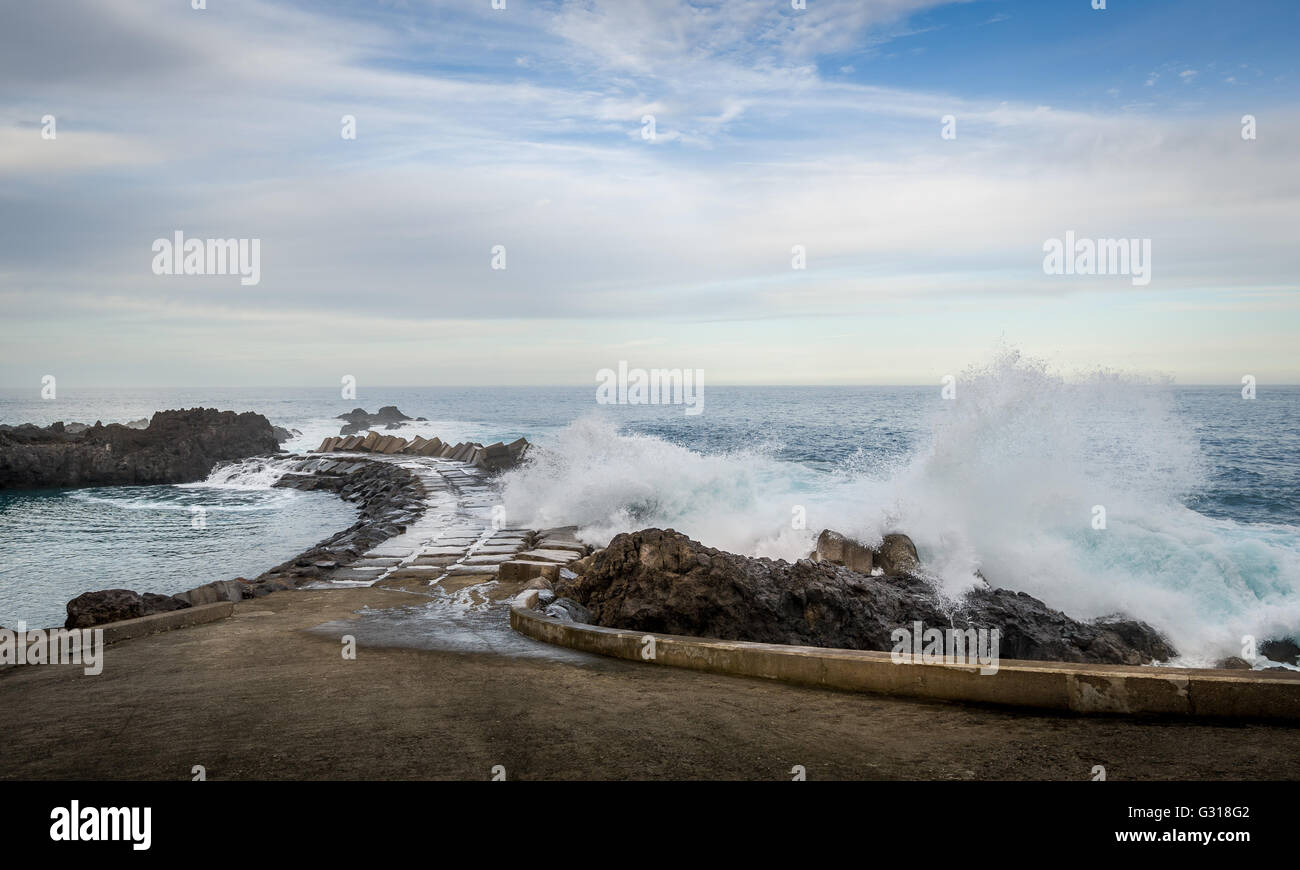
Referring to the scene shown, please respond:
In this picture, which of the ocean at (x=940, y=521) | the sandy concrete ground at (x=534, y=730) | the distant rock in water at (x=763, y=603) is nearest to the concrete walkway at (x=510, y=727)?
the sandy concrete ground at (x=534, y=730)

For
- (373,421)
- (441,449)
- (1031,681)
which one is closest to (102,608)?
(1031,681)

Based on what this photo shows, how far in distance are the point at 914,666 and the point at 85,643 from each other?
273 inches

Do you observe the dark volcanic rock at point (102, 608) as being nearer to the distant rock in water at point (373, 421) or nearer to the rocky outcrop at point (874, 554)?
the rocky outcrop at point (874, 554)

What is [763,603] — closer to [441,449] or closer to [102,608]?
[102,608]

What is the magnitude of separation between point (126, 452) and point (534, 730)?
36.0m

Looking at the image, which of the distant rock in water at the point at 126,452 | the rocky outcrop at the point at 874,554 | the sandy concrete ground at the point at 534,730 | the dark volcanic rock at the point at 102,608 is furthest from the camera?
the distant rock in water at the point at 126,452

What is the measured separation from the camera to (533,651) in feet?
23.0

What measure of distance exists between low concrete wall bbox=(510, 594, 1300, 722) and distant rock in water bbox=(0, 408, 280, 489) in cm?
3364

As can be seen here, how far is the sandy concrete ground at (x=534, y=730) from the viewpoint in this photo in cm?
411

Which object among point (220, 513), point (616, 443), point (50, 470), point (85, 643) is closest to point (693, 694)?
point (85, 643)

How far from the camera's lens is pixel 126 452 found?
3406 centimetres

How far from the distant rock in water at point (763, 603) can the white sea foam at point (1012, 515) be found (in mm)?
1517

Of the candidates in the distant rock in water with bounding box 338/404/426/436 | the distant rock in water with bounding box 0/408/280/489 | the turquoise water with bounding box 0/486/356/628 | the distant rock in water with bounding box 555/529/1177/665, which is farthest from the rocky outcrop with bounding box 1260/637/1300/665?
the distant rock in water with bounding box 338/404/426/436
